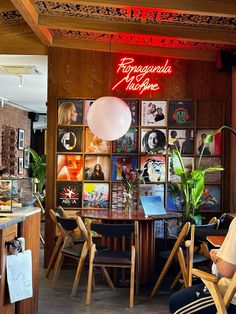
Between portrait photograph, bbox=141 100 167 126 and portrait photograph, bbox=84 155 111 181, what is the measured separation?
69cm

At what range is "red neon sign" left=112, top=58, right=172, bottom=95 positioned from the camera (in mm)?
5789

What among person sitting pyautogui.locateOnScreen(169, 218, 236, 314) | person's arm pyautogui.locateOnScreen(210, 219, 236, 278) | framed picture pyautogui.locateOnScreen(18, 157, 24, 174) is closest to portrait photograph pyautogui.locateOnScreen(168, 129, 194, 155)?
person sitting pyautogui.locateOnScreen(169, 218, 236, 314)

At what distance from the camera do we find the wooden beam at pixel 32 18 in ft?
14.3

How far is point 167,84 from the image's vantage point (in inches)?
229

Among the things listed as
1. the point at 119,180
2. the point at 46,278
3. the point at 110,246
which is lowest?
the point at 46,278

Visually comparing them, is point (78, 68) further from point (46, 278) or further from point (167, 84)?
point (46, 278)

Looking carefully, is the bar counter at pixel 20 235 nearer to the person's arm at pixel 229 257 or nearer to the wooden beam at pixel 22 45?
the person's arm at pixel 229 257

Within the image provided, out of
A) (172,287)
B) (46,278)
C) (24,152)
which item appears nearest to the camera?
(172,287)

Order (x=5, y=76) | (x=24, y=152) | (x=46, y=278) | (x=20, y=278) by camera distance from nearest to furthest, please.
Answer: (x=20, y=278) < (x=46, y=278) < (x=5, y=76) < (x=24, y=152)

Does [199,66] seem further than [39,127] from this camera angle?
No

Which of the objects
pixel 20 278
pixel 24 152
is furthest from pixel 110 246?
pixel 24 152

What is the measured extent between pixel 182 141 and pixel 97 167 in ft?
3.75

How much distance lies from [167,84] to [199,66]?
0.48 m

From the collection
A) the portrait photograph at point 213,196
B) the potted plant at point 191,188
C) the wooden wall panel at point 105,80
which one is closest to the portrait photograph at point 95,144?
the wooden wall panel at point 105,80
